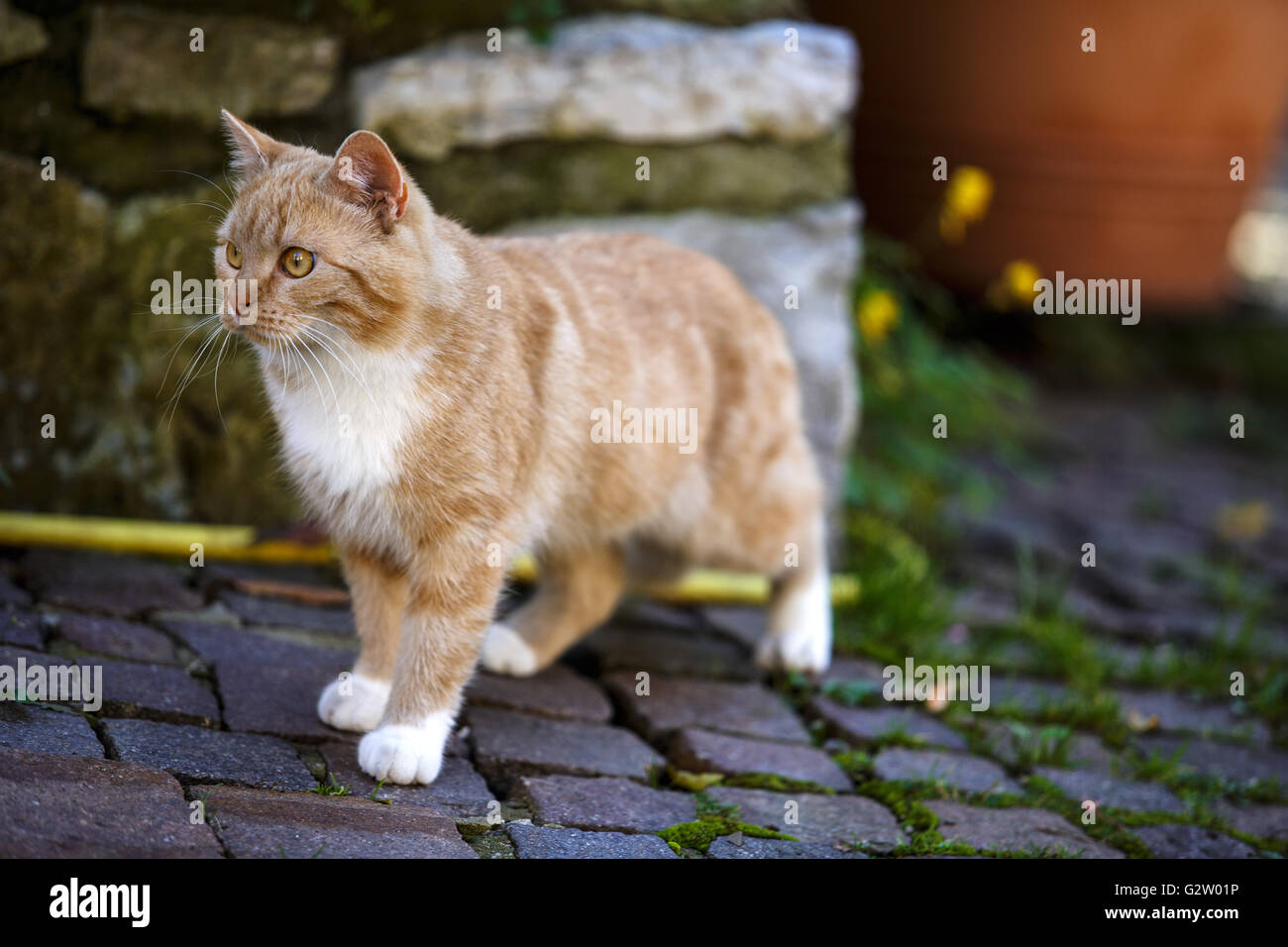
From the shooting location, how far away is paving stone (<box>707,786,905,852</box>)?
8.06ft

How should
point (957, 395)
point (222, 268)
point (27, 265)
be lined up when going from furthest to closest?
point (957, 395) → point (27, 265) → point (222, 268)

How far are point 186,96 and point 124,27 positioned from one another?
0.69 feet

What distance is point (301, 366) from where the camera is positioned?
97.7 inches

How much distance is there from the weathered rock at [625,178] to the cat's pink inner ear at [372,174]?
44.0 inches

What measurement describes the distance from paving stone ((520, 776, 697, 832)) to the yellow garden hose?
1.99 ft

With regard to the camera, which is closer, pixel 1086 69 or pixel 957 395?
pixel 957 395

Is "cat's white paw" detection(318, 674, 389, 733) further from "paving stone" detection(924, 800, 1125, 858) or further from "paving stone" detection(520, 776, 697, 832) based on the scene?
"paving stone" detection(924, 800, 1125, 858)

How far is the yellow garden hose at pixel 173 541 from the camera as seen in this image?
125 inches

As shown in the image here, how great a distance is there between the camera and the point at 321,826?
6.93ft

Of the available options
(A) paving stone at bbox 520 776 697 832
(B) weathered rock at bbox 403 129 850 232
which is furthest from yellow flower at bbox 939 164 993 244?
(A) paving stone at bbox 520 776 697 832
